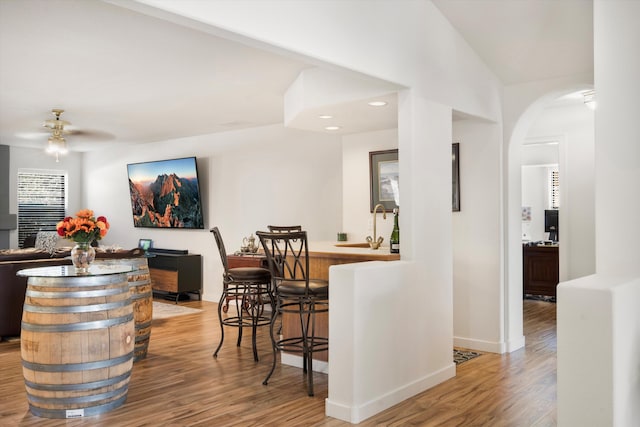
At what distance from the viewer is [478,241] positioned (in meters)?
5.37

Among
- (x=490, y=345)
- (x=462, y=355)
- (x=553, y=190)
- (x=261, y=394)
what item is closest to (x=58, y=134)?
(x=261, y=394)

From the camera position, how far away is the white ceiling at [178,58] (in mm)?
3828

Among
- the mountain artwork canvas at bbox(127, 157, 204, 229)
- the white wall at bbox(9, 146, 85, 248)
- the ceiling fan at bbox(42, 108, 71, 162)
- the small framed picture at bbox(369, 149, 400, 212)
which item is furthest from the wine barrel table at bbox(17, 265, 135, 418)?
the white wall at bbox(9, 146, 85, 248)

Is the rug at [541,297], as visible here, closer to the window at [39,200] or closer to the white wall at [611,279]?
the white wall at [611,279]

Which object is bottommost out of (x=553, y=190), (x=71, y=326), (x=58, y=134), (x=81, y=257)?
(x=71, y=326)

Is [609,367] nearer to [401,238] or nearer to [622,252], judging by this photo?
[622,252]

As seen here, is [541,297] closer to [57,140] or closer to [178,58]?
[178,58]

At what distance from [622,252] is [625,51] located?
113 cm

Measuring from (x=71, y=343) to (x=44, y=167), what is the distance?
25.5 ft

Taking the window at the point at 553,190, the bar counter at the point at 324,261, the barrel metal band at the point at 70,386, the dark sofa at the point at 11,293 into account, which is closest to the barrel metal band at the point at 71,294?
the barrel metal band at the point at 70,386

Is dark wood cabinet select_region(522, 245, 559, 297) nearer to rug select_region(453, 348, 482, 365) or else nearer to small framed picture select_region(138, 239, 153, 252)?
rug select_region(453, 348, 482, 365)

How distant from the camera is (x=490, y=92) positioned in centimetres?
520

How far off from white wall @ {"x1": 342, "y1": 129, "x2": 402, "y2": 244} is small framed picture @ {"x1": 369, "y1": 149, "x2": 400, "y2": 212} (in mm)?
79

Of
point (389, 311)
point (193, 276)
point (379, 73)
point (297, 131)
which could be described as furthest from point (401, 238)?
point (193, 276)
